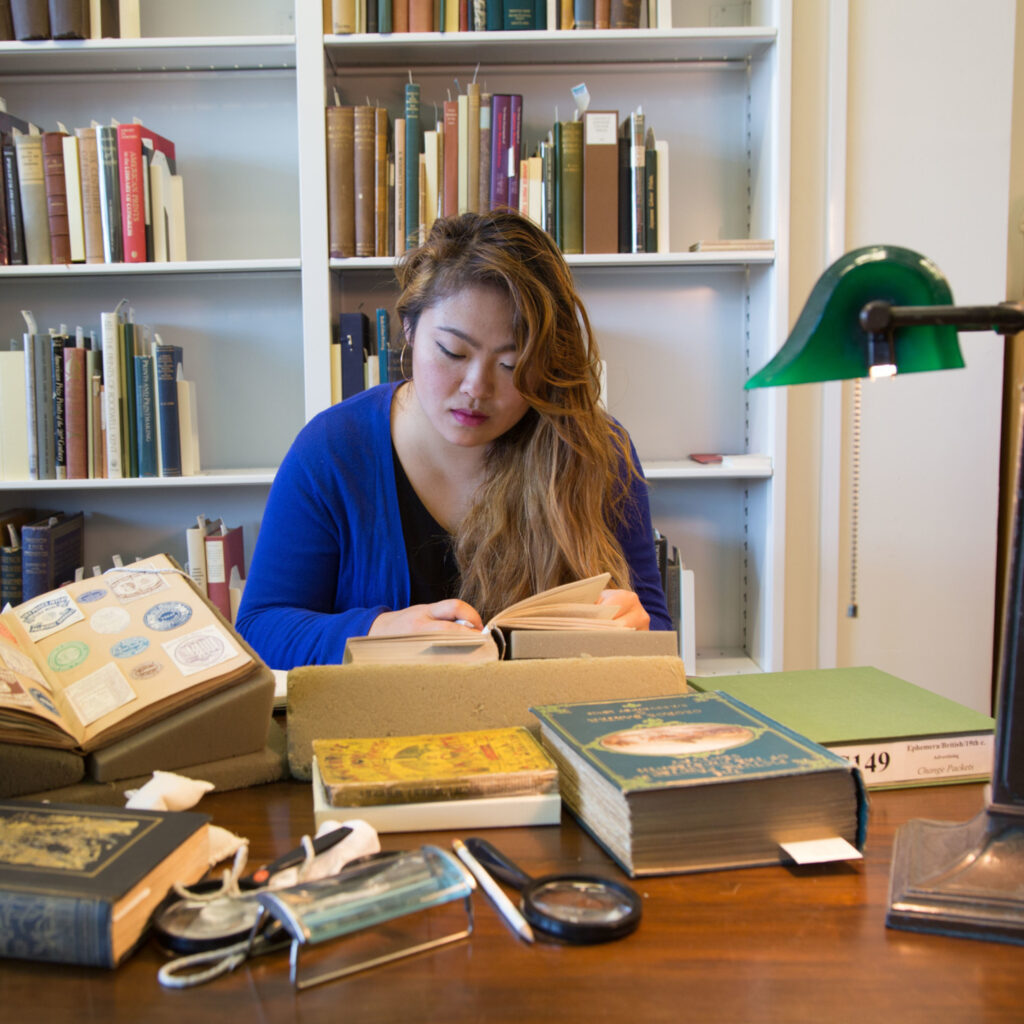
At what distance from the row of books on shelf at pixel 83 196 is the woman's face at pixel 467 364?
1.04 m

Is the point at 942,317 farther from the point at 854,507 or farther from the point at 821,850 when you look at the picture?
the point at 854,507

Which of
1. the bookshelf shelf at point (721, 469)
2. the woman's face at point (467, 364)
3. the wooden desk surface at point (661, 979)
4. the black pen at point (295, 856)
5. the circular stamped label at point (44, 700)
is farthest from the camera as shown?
the bookshelf shelf at point (721, 469)

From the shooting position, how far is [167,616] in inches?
34.5

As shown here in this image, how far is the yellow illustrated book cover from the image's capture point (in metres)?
0.69

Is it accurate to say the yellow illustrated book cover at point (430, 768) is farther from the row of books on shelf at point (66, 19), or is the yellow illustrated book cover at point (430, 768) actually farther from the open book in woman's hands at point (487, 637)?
the row of books on shelf at point (66, 19)

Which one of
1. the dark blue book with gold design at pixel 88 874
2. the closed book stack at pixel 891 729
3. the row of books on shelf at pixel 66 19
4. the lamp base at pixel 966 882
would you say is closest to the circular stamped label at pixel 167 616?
the dark blue book with gold design at pixel 88 874

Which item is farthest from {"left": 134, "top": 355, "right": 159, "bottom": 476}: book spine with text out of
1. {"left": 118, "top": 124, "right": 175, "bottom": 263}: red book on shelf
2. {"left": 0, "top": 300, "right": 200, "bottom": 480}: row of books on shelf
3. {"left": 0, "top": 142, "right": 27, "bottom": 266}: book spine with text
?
{"left": 0, "top": 142, "right": 27, "bottom": 266}: book spine with text

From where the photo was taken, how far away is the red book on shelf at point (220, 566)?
2236mm

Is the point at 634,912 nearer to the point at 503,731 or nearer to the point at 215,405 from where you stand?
the point at 503,731

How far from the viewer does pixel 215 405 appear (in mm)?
Result: 2451

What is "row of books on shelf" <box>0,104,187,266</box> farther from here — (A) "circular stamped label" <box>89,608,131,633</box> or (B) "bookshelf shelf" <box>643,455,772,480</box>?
(A) "circular stamped label" <box>89,608,131,633</box>

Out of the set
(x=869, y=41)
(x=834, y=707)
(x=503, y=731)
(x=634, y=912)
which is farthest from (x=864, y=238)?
(x=634, y=912)

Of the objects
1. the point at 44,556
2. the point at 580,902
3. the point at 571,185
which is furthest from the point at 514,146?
the point at 580,902

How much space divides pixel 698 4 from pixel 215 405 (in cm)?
155
